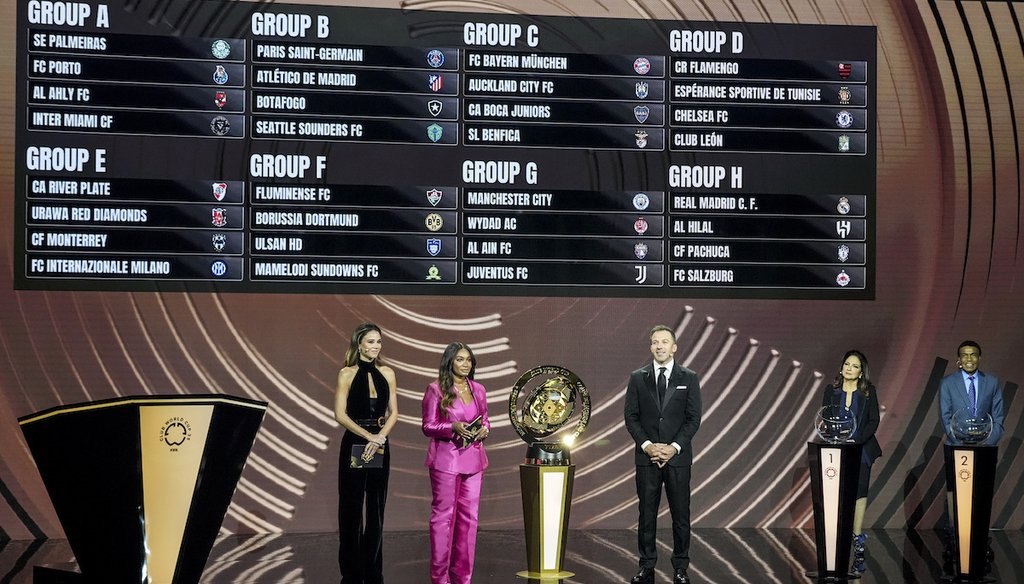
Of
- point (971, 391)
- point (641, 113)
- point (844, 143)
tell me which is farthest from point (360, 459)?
point (844, 143)

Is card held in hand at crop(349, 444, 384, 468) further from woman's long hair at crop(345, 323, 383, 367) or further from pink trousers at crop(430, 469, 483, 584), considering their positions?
woman's long hair at crop(345, 323, 383, 367)

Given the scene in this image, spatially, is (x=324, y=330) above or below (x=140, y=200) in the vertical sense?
below

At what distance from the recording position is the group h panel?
23.2 ft

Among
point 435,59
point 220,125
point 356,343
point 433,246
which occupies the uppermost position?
point 435,59

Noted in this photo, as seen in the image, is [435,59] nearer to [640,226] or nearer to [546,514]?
[640,226]

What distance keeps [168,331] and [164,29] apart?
192 centimetres

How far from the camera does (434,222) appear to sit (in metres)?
7.26

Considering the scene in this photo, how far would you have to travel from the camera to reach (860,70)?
762 cm

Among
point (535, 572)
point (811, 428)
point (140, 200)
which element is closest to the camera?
point (535, 572)

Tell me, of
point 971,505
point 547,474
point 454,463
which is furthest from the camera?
point 971,505

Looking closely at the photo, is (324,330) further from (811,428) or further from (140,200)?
(811,428)

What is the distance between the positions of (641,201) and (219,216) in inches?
107

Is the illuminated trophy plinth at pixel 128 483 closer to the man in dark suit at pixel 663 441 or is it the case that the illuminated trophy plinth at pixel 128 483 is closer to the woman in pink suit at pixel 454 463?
the woman in pink suit at pixel 454 463

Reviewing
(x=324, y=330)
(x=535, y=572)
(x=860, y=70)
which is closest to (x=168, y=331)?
(x=324, y=330)
